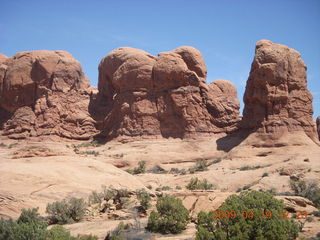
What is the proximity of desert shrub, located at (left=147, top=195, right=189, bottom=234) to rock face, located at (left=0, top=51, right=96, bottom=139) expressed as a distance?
1187 inches

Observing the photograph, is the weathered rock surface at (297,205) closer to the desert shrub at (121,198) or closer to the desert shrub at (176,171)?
the desert shrub at (121,198)

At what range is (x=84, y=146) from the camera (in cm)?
3822

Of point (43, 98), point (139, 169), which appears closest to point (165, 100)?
point (139, 169)

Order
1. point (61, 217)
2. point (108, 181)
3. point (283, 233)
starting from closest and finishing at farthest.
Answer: point (283, 233) < point (61, 217) < point (108, 181)

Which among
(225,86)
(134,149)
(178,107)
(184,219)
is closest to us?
(184,219)

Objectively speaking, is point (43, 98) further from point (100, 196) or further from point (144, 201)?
point (144, 201)

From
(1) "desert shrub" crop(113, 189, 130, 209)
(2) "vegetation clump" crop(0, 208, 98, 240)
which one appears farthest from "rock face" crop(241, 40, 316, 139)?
(2) "vegetation clump" crop(0, 208, 98, 240)

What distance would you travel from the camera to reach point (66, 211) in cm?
1207

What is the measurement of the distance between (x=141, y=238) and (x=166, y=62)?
29769 mm

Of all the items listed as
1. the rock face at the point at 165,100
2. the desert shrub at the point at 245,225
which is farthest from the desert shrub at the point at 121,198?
the rock face at the point at 165,100

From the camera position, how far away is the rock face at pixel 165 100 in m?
37.3

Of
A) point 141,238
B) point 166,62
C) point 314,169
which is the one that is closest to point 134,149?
point 166,62

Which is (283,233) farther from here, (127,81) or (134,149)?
(127,81)

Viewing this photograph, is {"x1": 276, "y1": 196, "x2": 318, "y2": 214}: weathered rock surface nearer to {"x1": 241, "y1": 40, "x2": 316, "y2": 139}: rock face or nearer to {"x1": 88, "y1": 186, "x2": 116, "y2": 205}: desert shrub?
{"x1": 88, "y1": 186, "x2": 116, "y2": 205}: desert shrub
